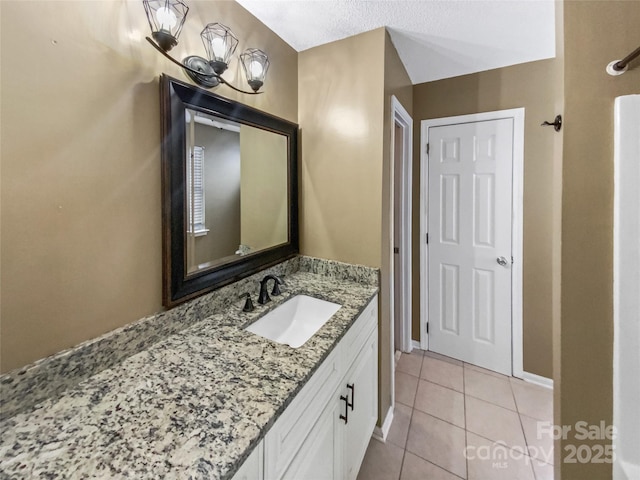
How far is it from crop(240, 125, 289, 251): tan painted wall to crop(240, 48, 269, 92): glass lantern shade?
22 centimetres

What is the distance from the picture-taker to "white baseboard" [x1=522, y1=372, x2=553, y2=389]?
2062 mm

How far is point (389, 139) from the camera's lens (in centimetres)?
163

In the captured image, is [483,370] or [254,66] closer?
[254,66]

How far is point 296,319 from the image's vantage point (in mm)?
1459

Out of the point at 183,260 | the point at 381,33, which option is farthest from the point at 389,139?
the point at 183,260

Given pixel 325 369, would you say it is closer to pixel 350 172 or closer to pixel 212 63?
pixel 350 172

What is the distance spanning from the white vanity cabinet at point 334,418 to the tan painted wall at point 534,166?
1401 millimetres

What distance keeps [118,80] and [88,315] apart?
2.52 feet

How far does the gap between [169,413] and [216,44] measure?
4.39 ft

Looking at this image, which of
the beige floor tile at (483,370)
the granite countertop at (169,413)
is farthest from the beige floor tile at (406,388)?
the granite countertop at (169,413)

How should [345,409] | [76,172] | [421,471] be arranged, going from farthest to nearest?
[421,471] → [345,409] → [76,172]

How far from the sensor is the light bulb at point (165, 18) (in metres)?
0.92

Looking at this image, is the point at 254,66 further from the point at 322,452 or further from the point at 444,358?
the point at 444,358

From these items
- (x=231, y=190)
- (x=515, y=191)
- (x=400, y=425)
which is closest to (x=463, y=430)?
(x=400, y=425)
